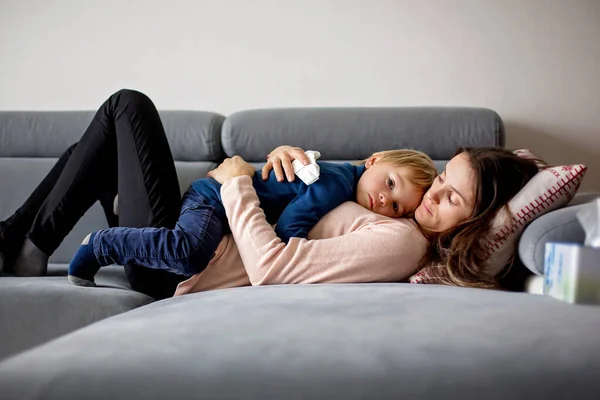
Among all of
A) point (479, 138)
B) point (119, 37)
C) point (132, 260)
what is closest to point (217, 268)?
point (132, 260)

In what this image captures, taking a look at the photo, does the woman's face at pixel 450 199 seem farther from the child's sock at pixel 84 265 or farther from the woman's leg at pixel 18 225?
the woman's leg at pixel 18 225

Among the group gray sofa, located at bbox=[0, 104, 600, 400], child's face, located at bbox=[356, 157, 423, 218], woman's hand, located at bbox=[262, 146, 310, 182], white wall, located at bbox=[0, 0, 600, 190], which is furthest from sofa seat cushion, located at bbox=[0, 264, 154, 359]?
white wall, located at bbox=[0, 0, 600, 190]

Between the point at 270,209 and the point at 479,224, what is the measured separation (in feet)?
1.63

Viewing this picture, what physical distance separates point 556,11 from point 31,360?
2.13 metres

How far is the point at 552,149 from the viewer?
224 centimetres

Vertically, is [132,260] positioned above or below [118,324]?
below

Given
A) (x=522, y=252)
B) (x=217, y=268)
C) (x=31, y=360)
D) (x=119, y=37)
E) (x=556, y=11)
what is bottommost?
(x=217, y=268)

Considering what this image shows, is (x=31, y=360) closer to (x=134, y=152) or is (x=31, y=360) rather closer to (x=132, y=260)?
(x=132, y=260)

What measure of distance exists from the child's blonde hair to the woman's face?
0.05 metres

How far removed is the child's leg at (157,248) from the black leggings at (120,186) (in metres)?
0.11

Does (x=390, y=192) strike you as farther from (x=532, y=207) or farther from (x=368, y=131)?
(x=368, y=131)

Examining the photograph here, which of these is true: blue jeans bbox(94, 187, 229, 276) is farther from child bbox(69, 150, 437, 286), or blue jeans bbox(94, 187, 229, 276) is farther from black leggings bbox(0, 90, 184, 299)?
black leggings bbox(0, 90, 184, 299)

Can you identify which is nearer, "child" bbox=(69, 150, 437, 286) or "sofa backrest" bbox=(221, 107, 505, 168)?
"child" bbox=(69, 150, 437, 286)

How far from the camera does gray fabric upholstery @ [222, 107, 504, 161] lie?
1.98 m
